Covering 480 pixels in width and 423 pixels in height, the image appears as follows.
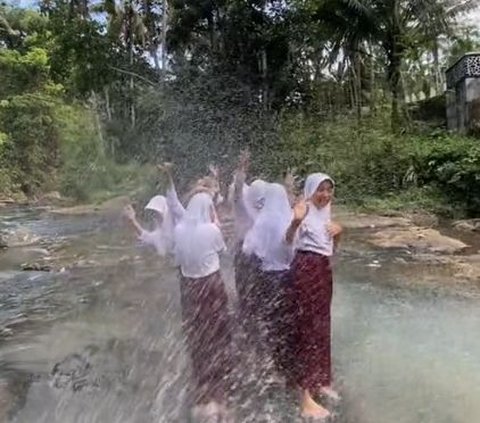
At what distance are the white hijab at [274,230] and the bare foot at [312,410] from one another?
93 centimetres

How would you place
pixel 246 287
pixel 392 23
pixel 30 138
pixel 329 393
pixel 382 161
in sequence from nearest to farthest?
pixel 329 393 < pixel 246 287 < pixel 382 161 < pixel 392 23 < pixel 30 138

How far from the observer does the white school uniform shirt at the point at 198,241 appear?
4.53 metres

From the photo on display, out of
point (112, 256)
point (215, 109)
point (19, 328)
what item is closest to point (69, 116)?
point (215, 109)

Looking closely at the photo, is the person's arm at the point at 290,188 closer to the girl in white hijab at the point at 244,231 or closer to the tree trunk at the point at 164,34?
the girl in white hijab at the point at 244,231

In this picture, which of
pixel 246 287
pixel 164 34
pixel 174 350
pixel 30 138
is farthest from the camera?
pixel 30 138

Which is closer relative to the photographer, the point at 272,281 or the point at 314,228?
the point at 314,228

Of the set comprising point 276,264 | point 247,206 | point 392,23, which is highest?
point 392,23

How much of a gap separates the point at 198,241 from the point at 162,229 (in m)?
0.63

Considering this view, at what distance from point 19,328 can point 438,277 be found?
5.24 m

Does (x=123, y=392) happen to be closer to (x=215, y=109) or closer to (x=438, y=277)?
(x=438, y=277)

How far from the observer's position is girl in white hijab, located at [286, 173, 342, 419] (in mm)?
4469

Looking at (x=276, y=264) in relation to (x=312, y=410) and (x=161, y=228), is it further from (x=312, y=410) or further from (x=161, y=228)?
(x=312, y=410)

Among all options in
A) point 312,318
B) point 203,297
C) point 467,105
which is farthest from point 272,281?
point 467,105

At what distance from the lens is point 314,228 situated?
14.8ft
